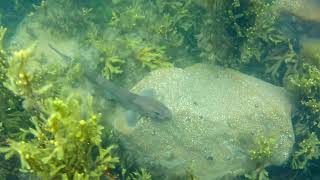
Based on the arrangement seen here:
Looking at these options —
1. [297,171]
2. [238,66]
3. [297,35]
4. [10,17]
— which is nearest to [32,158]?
[238,66]

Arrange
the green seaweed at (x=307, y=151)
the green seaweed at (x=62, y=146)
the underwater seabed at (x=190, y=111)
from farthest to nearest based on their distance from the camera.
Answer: the green seaweed at (x=307, y=151) → the underwater seabed at (x=190, y=111) → the green seaweed at (x=62, y=146)

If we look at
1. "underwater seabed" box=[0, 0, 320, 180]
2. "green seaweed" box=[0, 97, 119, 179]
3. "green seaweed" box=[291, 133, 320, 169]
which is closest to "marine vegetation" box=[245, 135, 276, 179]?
"underwater seabed" box=[0, 0, 320, 180]

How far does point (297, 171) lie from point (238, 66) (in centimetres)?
269

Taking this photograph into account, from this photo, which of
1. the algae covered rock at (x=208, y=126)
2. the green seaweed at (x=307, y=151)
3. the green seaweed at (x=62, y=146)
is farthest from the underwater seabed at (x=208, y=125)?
the green seaweed at (x=62, y=146)

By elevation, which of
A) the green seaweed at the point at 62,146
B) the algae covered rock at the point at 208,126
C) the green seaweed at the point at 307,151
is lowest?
the green seaweed at the point at 307,151

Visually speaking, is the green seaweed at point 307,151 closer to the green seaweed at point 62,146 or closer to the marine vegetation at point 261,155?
the marine vegetation at point 261,155

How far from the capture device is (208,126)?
21.4 feet

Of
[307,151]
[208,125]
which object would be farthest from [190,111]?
[307,151]

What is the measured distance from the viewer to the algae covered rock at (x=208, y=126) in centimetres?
624

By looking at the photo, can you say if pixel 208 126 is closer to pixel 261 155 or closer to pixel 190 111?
pixel 190 111

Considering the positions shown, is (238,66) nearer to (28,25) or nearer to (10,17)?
(28,25)

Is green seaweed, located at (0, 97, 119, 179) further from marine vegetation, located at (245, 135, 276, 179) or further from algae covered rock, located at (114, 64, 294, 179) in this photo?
marine vegetation, located at (245, 135, 276, 179)

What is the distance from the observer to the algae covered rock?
6242 millimetres

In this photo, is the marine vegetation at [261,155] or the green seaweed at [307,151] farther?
the green seaweed at [307,151]
